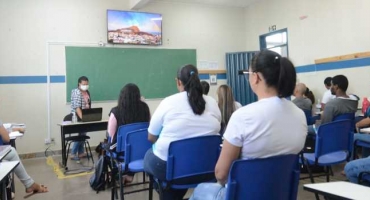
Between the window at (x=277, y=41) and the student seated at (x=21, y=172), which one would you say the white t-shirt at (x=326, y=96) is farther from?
the student seated at (x=21, y=172)

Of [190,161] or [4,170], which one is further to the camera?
[190,161]

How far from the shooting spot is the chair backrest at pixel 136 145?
2748mm

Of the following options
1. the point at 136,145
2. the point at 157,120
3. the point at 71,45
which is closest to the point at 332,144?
the point at 157,120

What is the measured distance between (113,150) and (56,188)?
1202mm

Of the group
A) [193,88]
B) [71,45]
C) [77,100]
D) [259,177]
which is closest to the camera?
[259,177]

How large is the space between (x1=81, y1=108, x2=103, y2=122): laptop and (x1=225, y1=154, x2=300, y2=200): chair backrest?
3.87m

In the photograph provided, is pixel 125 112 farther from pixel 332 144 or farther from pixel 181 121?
pixel 332 144

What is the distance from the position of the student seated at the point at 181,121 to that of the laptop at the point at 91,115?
285cm

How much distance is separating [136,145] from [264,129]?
1.69 metres

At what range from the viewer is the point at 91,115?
487cm

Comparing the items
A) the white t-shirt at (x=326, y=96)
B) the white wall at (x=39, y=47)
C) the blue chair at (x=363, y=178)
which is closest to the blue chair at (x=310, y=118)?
the white t-shirt at (x=326, y=96)

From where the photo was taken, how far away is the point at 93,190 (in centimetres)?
371

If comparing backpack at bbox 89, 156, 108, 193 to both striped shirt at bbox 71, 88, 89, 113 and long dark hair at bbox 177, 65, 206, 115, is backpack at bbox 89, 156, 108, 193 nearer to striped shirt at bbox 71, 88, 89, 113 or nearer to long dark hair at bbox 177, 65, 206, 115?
long dark hair at bbox 177, 65, 206, 115

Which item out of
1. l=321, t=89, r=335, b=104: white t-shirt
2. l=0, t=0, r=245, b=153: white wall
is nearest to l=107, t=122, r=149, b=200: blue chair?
l=0, t=0, r=245, b=153: white wall
